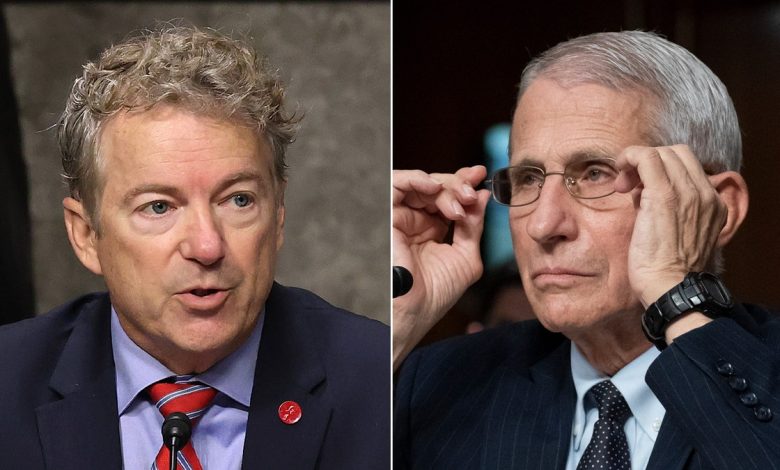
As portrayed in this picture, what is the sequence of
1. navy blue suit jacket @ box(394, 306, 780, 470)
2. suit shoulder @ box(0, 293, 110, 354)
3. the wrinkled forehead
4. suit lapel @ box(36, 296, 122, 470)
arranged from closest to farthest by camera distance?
navy blue suit jacket @ box(394, 306, 780, 470) → the wrinkled forehead → suit lapel @ box(36, 296, 122, 470) → suit shoulder @ box(0, 293, 110, 354)

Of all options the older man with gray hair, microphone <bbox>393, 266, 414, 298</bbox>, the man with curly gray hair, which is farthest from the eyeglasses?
the man with curly gray hair

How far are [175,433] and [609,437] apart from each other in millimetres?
939

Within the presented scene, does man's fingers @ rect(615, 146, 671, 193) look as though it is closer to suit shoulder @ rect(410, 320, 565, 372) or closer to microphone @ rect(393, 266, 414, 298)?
suit shoulder @ rect(410, 320, 565, 372)

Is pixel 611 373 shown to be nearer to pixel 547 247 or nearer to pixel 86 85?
pixel 547 247

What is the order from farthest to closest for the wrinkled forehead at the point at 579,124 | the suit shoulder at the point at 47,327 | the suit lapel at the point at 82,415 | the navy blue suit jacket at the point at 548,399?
1. the suit shoulder at the point at 47,327
2. the suit lapel at the point at 82,415
3. the wrinkled forehead at the point at 579,124
4. the navy blue suit jacket at the point at 548,399

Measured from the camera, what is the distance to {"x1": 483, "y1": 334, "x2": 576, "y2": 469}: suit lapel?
2387 mm

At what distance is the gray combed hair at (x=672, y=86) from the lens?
225 cm

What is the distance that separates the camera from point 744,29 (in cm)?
239

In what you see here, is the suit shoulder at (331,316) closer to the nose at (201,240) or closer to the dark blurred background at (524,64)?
the dark blurred background at (524,64)

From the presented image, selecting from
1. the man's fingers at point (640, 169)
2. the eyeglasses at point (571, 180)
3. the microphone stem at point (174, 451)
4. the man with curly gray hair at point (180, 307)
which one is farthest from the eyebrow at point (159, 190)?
the man's fingers at point (640, 169)

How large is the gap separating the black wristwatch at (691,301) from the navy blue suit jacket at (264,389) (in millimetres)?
741

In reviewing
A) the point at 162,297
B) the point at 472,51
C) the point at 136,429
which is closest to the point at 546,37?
the point at 472,51

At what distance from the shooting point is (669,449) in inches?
86.7

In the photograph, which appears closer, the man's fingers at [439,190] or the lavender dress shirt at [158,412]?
the lavender dress shirt at [158,412]
